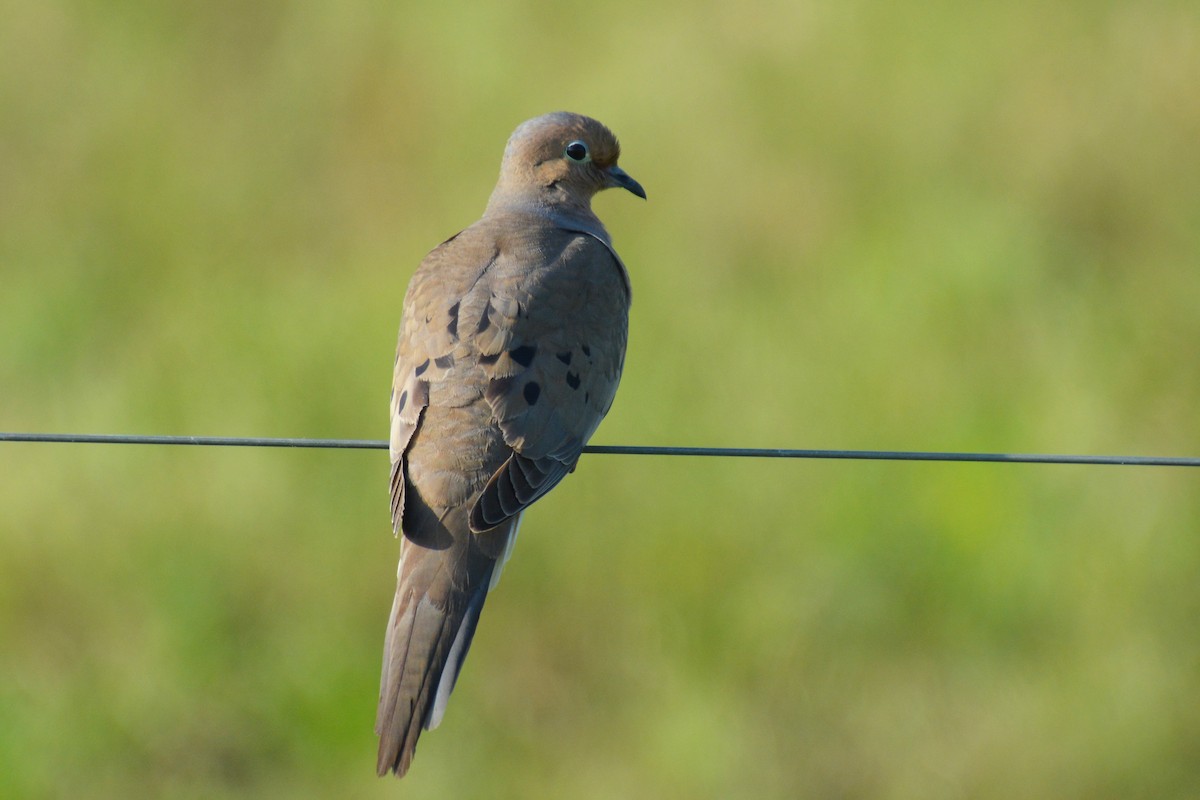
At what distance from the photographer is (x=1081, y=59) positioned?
845 centimetres

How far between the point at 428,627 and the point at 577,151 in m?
1.87

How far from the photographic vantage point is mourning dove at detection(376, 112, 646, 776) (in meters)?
3.87

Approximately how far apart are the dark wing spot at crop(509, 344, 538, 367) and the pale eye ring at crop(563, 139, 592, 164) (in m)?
1.10

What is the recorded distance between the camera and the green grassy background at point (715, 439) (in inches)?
241

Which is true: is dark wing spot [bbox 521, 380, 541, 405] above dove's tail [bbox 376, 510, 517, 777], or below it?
above

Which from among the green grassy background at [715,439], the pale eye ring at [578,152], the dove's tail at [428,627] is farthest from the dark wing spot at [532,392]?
the green grassy background at [715,439]

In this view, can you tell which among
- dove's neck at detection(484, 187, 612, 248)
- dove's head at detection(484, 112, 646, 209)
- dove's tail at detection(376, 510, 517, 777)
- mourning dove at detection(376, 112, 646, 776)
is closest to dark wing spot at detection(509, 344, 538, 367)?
mourning dove at detection(376, 112, 646, 776)

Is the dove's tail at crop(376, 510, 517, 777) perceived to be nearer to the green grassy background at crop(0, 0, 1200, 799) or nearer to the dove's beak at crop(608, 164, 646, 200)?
the dove's beak at crop(608, 164, 646, 200)

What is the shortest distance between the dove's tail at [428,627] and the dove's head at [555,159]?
1.40m

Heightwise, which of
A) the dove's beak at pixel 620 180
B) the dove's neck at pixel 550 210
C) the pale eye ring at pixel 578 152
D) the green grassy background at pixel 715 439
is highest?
the pale eye ring at pixel 578 152

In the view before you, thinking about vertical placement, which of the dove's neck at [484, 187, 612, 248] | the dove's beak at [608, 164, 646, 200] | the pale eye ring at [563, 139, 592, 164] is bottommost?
the dove's neck at [484, 187, 612, 248]

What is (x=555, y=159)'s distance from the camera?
5.18 metres

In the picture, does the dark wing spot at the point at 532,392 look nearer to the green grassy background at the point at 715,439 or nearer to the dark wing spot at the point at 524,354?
the dark wing spot at the point at 524,354

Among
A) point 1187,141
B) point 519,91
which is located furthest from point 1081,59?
point 519,91
